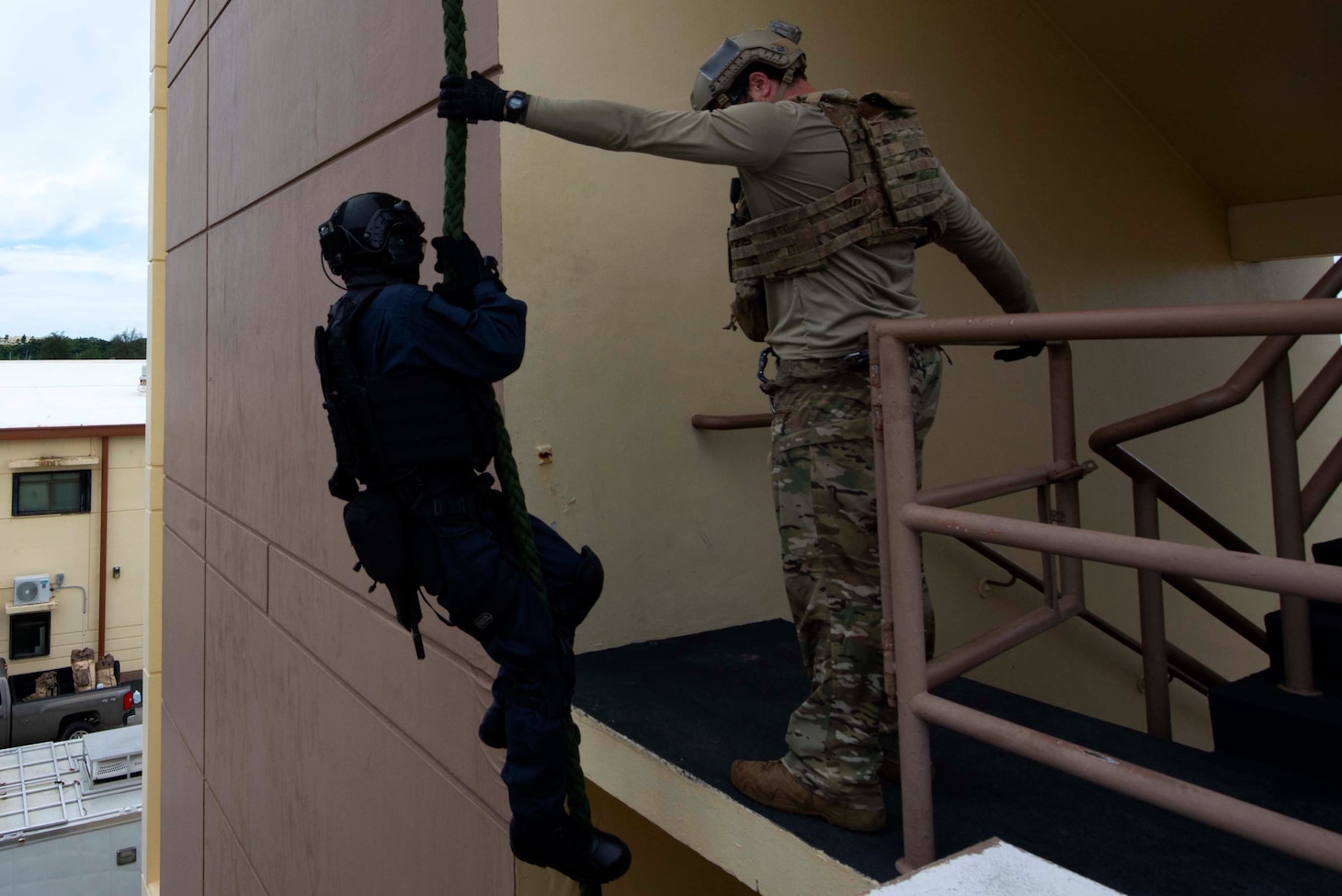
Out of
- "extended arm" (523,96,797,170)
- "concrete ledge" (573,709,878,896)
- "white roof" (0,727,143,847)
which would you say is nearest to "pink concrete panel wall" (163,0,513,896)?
"concrete ledge" (573,709,878,896)

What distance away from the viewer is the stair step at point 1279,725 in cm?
213

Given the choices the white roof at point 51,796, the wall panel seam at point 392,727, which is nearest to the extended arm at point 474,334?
the wall panel seam at point 392,727

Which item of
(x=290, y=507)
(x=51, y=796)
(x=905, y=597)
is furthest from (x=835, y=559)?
(x=51, y=796)

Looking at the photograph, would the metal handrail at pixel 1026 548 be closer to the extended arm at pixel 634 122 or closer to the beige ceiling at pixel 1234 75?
the extended arm at pixel 634 122

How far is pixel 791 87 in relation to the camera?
2211 millimetres

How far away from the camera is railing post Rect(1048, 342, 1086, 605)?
218 cm

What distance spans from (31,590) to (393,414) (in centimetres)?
1812

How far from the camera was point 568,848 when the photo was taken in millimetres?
2146

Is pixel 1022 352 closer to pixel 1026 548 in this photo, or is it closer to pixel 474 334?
pixel 1026 548

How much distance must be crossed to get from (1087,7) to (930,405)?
3.71 meters

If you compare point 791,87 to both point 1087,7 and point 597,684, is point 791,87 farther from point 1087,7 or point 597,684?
point 1087,7

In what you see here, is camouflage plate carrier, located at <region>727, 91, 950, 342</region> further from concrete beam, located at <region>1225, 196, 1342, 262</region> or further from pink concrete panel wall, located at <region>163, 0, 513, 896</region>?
concrete beam, located at <region>1225, 196, 1342, 262</region>

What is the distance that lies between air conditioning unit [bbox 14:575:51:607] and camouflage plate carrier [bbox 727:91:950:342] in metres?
18.6

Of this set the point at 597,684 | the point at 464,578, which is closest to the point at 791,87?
the point at 464,578
